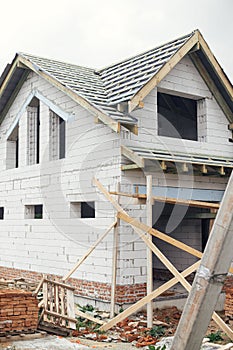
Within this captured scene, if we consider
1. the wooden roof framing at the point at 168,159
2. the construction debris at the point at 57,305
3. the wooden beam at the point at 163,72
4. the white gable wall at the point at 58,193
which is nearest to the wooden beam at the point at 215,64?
the wooden beam at the point at 163,72

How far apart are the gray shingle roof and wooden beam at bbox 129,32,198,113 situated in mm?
108

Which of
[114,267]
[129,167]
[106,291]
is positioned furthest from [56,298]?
[129,167]

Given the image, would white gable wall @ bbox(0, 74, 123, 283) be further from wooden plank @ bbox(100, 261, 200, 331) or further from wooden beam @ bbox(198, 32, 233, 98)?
wooden beam @ bbox(198, 32, 233, 98)

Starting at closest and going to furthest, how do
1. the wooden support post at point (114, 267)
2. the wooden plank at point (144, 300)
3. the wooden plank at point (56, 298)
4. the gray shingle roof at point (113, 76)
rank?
the wooden plank at point (144, 300) < the wooden plank at point (56, 298) < the wooden support post at point (114, 267) < the gray shingle roof at point (113, 76)

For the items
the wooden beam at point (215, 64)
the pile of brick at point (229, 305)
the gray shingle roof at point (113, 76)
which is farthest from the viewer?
the wooden beam at point (215, 64)

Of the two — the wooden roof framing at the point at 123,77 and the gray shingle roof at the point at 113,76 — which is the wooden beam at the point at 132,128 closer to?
the wooden roof framing at the point at 123,77

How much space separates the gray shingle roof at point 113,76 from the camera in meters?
11.8

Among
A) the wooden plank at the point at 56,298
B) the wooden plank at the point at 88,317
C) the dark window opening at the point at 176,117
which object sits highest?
the dark window opening at the point at 176,117

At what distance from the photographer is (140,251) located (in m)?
11.3

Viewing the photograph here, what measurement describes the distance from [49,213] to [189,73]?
5865 millimetres

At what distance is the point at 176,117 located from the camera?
16.5m

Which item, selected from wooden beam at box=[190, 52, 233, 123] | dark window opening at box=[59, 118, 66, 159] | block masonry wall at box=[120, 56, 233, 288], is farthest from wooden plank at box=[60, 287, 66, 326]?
wooden beam at box=[190, 52, 233, 123]

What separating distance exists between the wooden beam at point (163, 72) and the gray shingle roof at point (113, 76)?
11 cm

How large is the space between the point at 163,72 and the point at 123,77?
183 centimetres
